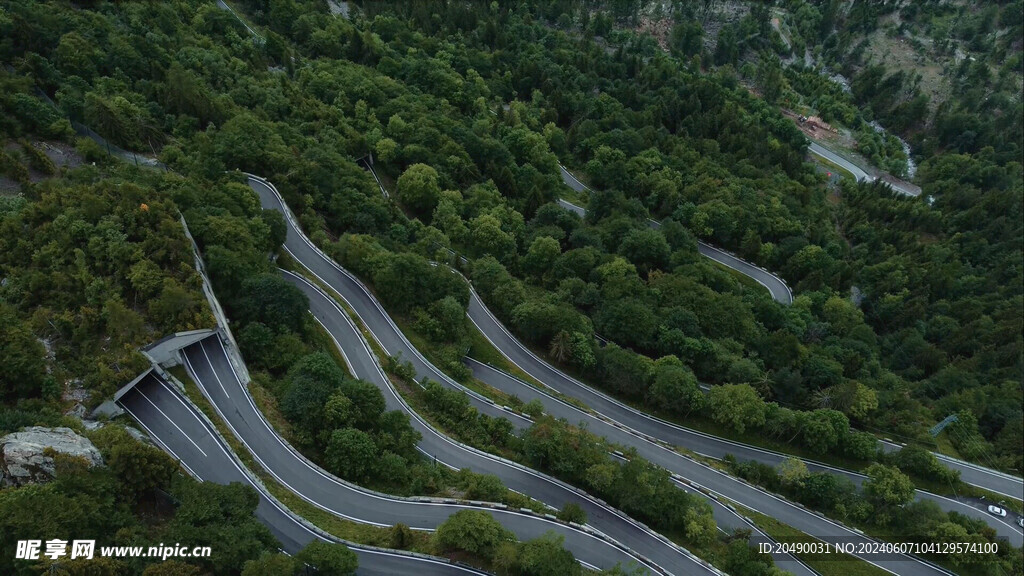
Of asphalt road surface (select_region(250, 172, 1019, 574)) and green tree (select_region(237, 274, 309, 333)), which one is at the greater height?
green tree (select_region(237, 274, 309, 333))

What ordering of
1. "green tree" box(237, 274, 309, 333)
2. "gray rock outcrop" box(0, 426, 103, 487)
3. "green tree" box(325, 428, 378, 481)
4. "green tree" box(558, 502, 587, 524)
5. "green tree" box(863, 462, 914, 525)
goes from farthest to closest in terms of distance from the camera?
"green tree" box(863, 462, 914, 525) < "green tree" box(237, 274, 309, 333) < "green tree" box(558, 502, 587, 524) < "green tree" box(325, 428, 378, 481) < "gray rock outcrop" box(0, 426, 103, 487)

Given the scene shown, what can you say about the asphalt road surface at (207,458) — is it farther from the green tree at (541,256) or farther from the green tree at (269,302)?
the green tree at (541,256)

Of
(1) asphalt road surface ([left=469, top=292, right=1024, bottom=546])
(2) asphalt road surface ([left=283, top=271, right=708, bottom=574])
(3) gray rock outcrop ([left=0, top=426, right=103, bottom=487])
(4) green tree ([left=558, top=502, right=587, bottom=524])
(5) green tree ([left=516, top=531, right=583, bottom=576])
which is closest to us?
(3) gray rock outcrop ([left=0, top=426, right=103, bottom=487])

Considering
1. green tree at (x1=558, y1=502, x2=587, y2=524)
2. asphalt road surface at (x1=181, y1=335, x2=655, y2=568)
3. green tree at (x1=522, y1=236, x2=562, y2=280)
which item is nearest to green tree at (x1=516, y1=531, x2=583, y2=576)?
asphalt road surface at (x1=181, y1=335, x2=655, y2=568)

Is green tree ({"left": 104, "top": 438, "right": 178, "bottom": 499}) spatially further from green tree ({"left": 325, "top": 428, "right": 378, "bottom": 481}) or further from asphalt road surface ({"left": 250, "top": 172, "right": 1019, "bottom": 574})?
asphalt road surface ({"left": 250, "top": 172, "right": 1019, "bottom": 574})

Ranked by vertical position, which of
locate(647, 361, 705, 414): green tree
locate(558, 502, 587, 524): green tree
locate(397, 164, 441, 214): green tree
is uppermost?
locate(397, 164, 441, 214): green tree

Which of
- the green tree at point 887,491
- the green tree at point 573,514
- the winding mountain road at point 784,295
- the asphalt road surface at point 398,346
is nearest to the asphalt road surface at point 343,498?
the green tree at point 573,514

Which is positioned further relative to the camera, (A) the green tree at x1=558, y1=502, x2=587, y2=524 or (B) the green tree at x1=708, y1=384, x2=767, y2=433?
(B) the green tree at x1=708, y1=384, x2=767, y2=433
